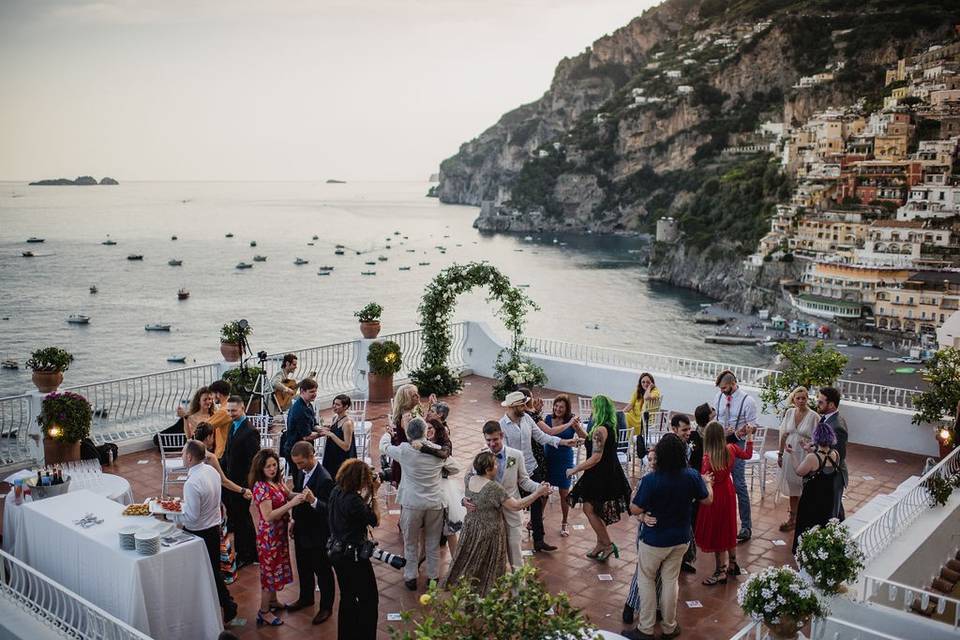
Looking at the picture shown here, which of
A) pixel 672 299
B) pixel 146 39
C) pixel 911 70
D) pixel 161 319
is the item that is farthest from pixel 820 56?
pixel 161 319

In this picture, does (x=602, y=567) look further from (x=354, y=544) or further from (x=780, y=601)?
(x=354, y=544)

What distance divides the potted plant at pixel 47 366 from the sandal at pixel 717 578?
679cm

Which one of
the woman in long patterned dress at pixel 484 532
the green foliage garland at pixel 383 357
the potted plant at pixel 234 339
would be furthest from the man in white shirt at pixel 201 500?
the green foliage garland at pixel 383 357

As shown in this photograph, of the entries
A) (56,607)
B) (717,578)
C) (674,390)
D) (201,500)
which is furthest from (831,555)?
(674,390)

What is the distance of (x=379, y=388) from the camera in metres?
11.7

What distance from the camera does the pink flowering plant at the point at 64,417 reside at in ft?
26.8

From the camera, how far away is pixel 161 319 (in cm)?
6794

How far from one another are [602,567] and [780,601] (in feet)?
7.78

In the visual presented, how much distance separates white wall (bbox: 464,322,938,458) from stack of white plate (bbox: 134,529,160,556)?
18.1 ft

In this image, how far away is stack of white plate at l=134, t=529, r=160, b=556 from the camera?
190 inches

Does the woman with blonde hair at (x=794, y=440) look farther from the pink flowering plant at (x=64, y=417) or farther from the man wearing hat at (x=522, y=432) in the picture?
the pink flowering plant at (x=64, y=417)

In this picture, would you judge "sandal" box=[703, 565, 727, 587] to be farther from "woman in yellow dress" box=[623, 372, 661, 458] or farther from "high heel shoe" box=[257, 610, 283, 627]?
"high heel shoe" box=[257, 610, 283, 627]

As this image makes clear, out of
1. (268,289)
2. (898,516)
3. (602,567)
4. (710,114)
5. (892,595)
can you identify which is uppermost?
(710,114)

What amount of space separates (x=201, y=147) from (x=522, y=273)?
44.7 m
